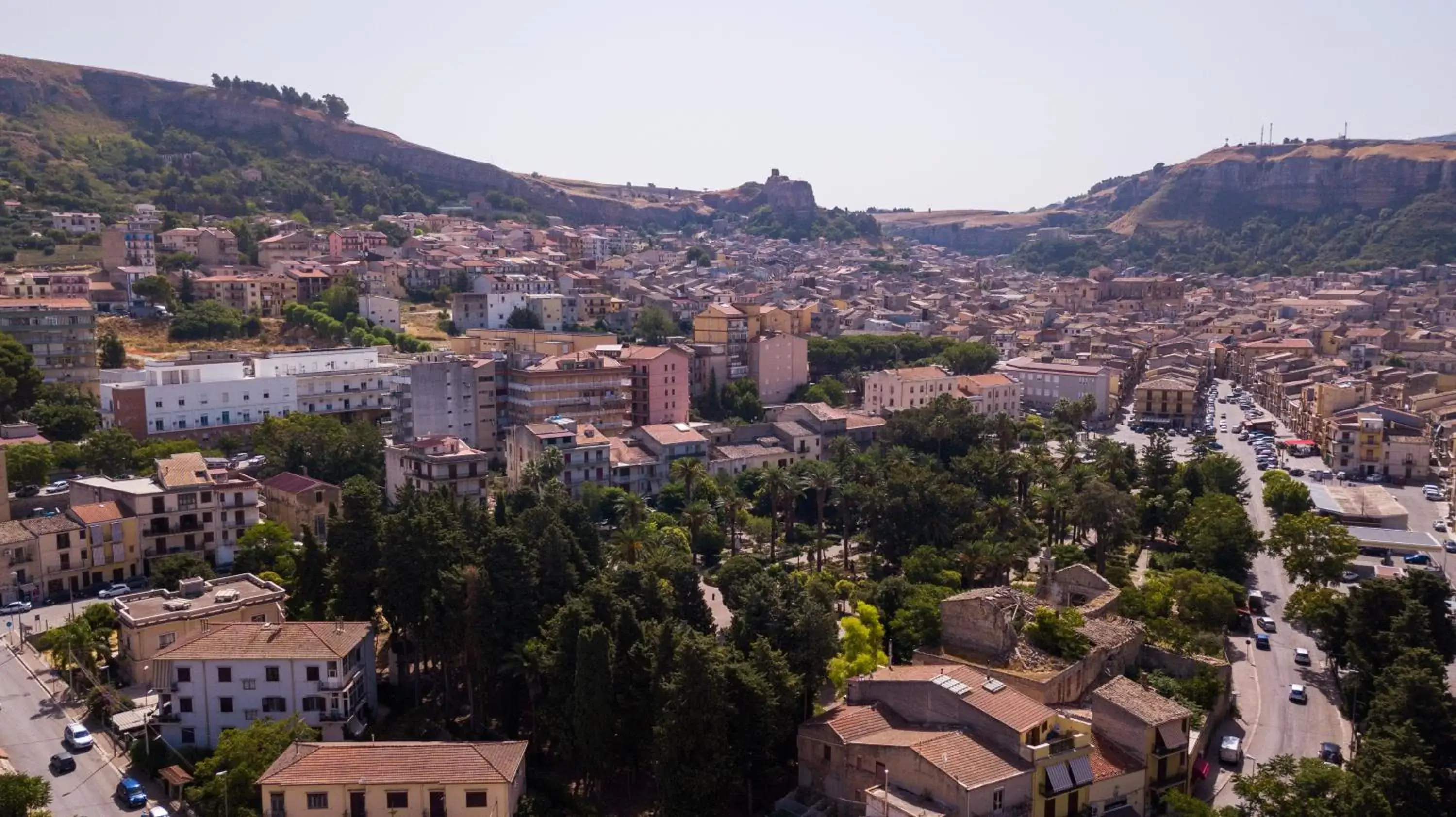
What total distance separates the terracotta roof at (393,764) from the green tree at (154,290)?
54.6m

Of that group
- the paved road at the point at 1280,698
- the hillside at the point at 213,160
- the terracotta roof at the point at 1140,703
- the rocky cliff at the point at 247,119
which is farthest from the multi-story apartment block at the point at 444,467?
the rocky cliff at the point at 247,119

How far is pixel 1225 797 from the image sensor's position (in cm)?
2442

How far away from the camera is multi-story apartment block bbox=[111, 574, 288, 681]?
28203mm

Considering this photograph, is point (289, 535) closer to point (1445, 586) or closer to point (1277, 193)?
point (1445, 586)

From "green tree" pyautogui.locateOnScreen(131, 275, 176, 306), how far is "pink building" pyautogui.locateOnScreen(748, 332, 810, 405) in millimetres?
34888

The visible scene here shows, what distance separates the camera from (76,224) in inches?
3199

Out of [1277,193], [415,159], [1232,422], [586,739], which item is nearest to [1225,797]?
[586,739]

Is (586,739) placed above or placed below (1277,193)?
below

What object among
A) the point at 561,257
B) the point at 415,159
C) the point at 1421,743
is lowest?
the point at 1421,743

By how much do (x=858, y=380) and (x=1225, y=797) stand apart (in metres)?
44.7

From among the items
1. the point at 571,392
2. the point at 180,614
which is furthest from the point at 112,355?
the point at 180,614

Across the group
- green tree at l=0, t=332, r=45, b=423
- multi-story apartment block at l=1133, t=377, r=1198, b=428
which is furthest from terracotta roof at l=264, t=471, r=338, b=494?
multi-story apartment block at l=1133, t=377, r=1198, b=428

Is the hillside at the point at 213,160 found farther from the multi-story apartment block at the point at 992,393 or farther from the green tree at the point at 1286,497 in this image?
the green tree at the point at 1286,497

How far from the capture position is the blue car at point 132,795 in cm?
2364
